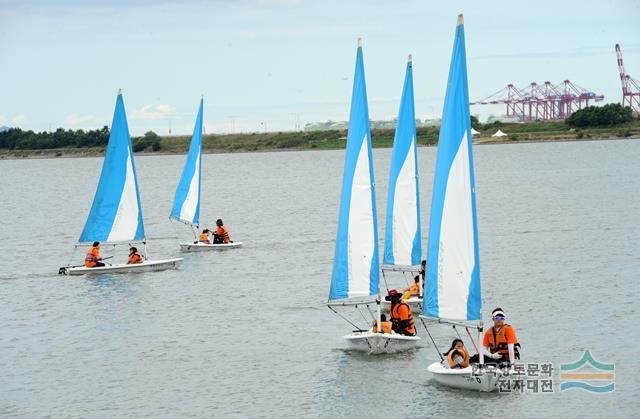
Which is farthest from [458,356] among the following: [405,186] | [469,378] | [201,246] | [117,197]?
[201,246]

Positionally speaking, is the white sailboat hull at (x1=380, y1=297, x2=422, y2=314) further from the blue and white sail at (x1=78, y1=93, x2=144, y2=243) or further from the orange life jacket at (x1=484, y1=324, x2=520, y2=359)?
the blue and white sail at (x1=78, y1=93, x2=144, y2=243)

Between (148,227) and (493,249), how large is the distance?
90.0 ft

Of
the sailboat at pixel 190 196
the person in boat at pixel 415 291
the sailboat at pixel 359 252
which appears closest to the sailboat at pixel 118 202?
the sailboat at pixel 190 196

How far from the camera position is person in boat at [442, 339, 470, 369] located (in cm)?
2630

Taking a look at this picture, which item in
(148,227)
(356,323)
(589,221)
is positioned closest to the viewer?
(356,323)

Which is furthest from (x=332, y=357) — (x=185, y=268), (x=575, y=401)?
(x=185, y=268)

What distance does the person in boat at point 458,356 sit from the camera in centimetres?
2630

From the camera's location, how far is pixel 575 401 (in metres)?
26.2

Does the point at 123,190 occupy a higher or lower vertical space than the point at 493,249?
higher

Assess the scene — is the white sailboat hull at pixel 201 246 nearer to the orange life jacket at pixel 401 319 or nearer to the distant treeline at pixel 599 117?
the orange life jacket at pixel 401 319

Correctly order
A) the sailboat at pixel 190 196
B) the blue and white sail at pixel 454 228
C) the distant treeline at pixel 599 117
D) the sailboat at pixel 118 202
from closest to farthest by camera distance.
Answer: the blue and white sail at pixel 454 228
the sailboat at pixel 118 202
the sailboat at pixel 190 196
the distant treeline at pixel 599 117

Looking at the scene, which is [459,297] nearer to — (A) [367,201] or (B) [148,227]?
(A) [367,201]
